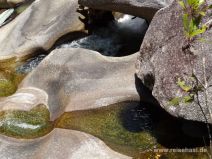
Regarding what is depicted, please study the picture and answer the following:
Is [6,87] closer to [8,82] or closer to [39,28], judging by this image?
[8,82]

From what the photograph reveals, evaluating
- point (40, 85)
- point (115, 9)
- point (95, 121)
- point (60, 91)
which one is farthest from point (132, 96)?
point (115, 9)

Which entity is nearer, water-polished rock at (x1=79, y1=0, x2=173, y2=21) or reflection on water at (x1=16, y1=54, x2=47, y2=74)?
water-polished rock at (x1=79, y1=0, x2=173, y2=21)

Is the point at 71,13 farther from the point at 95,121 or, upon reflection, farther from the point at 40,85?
the point at 95,121

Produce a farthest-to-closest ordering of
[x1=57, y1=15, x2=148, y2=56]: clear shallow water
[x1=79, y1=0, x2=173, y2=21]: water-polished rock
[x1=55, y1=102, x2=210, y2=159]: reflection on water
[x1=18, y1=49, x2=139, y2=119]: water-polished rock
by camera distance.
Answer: [x1=57, y1=15, x2=148, y2=56]: clear shallow water → [x1=79, y1=0, x2=173, y2=21]: water-polished rock → [x1=18, y1=49, x2=139, y2=119]: water-polished rock → [x1=55, y1=102, x2=210, y2=159]: reflection on water

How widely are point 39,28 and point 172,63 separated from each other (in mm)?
7395

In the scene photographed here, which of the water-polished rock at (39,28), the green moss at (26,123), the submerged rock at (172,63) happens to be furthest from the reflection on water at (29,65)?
the submerged rock at (172,63)

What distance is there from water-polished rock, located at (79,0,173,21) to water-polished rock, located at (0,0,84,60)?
6.38 ft

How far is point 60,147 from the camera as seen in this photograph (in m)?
8.92

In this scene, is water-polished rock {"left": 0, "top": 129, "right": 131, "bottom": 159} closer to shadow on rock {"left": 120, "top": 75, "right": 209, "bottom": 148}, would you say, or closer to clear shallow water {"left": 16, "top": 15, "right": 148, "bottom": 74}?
shadow on rock {"left": 120, "top": 75, "right": 209, "bottom": 148}

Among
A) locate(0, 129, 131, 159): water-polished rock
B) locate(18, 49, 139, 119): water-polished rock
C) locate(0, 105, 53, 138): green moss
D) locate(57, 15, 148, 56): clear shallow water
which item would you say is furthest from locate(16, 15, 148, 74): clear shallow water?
locate(0, 129, 131, 159): water-polished rock

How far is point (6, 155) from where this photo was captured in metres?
9.19

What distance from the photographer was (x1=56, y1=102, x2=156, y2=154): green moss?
9.02 meters

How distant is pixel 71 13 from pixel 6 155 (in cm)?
734

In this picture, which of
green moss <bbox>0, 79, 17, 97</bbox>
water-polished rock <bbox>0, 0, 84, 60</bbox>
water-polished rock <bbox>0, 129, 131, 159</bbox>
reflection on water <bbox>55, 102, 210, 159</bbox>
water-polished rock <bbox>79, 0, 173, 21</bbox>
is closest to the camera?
water-polished rock <bbox>0, 129, 131, 159</bbox>
